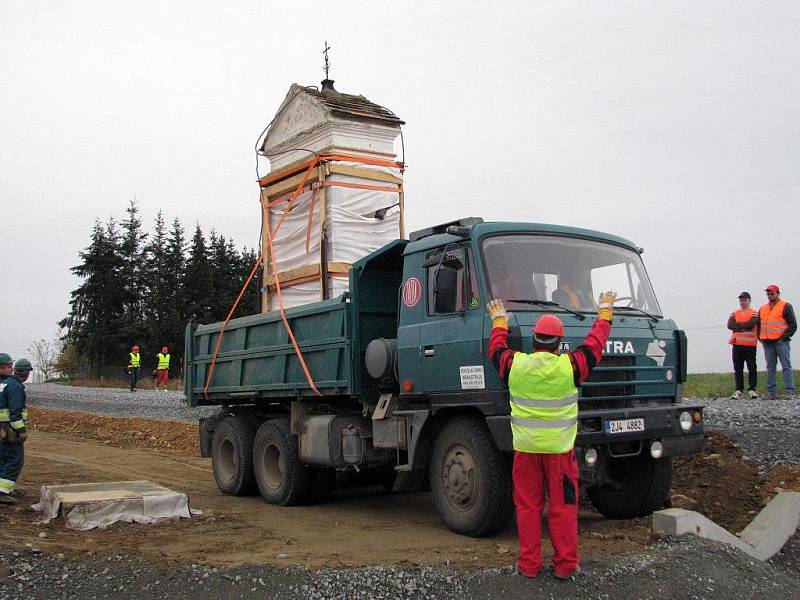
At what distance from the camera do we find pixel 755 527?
7297mm

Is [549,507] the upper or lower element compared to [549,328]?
lower

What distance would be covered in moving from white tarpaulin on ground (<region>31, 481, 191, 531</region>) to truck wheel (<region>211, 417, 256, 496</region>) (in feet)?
6.03

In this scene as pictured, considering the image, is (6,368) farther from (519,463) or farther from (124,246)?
(124,246)

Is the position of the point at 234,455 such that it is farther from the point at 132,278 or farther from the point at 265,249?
the point at 132,278

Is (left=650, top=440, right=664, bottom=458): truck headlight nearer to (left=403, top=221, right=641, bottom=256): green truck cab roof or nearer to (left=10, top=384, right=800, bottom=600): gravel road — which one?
(left=10, top=384, right=800, bottom=600): gravel road

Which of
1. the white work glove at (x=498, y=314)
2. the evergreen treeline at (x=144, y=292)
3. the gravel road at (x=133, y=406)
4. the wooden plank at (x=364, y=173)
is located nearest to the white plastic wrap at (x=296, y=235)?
the wooden plank at (x=364, y=173)

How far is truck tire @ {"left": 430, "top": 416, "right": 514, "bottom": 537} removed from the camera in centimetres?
687

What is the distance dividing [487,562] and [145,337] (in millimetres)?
51110

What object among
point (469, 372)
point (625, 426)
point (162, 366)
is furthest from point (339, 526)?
point (162, 366)

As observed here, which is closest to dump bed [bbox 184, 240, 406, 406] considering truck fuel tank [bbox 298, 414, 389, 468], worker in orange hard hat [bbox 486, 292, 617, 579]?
truck fuel tank [bbox 298, 414, 389, 468]

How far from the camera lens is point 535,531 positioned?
5902 millimetres

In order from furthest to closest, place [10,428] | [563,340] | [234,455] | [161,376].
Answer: [161,376], [234,455], [10,428], [563,340]

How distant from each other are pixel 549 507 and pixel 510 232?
252cm

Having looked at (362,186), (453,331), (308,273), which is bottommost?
(453,331)
